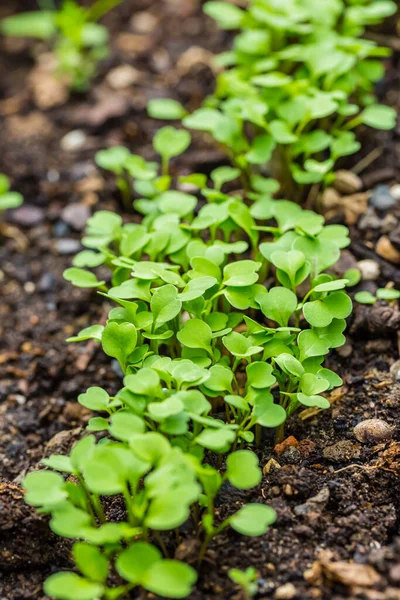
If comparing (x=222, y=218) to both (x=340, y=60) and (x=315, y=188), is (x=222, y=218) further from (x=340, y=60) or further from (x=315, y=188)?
(x=340, y=60)

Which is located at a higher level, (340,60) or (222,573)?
(340,60)

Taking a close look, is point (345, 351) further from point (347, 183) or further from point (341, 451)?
point (347, 183)

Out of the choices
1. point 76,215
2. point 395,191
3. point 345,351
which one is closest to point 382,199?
point 395,191

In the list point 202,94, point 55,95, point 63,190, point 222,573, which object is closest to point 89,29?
point 55,95

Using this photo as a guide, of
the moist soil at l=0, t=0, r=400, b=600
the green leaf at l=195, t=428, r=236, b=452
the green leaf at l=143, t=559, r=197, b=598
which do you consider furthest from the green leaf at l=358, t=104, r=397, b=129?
the green leaf at l=143, t=559, r=197, b=598

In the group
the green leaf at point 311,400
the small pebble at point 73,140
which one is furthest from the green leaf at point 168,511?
the small pebble at point 73,140

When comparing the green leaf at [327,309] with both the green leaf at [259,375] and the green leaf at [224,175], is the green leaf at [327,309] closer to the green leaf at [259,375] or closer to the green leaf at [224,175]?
the green leaf at [259,375]

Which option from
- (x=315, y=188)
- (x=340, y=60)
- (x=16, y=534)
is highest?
(x=340, y=60)
